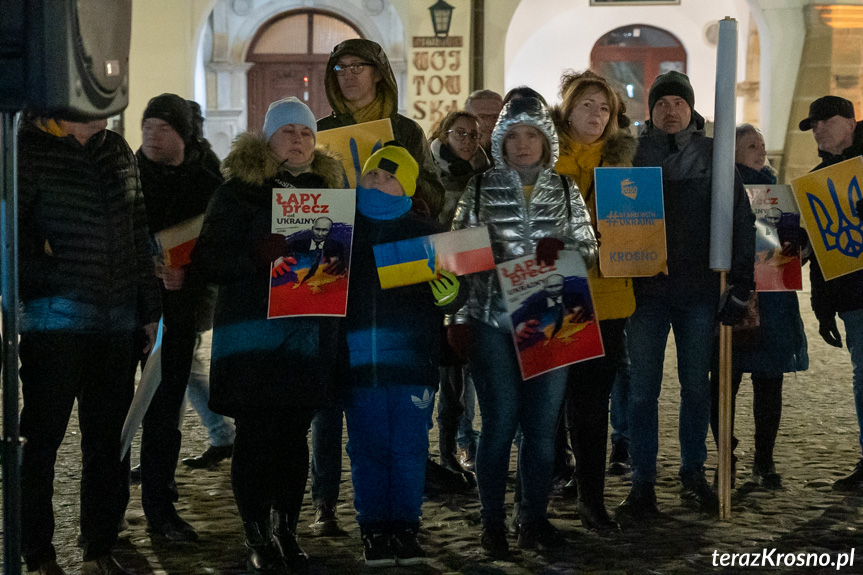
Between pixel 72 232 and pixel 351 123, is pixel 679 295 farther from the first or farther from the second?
pixel 72 232

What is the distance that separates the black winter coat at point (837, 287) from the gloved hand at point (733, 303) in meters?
0.86

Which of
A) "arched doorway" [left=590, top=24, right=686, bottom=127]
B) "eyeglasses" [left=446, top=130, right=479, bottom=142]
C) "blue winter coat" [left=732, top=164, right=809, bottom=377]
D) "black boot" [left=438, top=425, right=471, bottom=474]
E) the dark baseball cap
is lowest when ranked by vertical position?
"black boot" [left=438, top=425, right=471, bottom=474]

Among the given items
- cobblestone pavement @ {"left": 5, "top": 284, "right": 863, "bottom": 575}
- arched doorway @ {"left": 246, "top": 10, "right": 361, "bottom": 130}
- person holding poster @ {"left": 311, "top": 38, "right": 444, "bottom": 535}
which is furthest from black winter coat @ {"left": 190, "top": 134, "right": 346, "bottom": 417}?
arched doorway @ {"left": 246, "top": 10, "right": 361, "bottom": 130}

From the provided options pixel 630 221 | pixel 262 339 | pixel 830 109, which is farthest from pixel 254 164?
pixel 830 109

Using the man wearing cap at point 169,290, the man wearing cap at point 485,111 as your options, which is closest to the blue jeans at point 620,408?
the man wearing cap at point 485,111

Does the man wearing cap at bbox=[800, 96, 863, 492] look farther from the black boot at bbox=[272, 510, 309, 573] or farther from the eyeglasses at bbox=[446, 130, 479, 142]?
the black boot at bbox=[272, 510, 309, 573]

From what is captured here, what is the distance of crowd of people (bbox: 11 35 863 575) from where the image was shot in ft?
12.6

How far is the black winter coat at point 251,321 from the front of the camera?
395 cm

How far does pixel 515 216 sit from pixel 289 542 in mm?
1544

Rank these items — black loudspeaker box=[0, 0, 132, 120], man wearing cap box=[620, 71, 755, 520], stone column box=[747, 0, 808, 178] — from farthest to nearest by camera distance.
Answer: stone column box=[747, 0, 808, 178] < man wearing cap box=[620, 71, 755, 520] < black loudspeaker box=[0, 0, 132, 120]

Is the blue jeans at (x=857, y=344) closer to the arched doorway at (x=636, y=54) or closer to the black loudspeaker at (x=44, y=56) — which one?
the black loudspeaker at (x=44, y=56)

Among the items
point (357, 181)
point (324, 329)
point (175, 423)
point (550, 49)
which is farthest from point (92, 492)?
point (550, 49)

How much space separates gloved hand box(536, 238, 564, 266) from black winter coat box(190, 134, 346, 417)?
88cm

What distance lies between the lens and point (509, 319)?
13.8 feet
